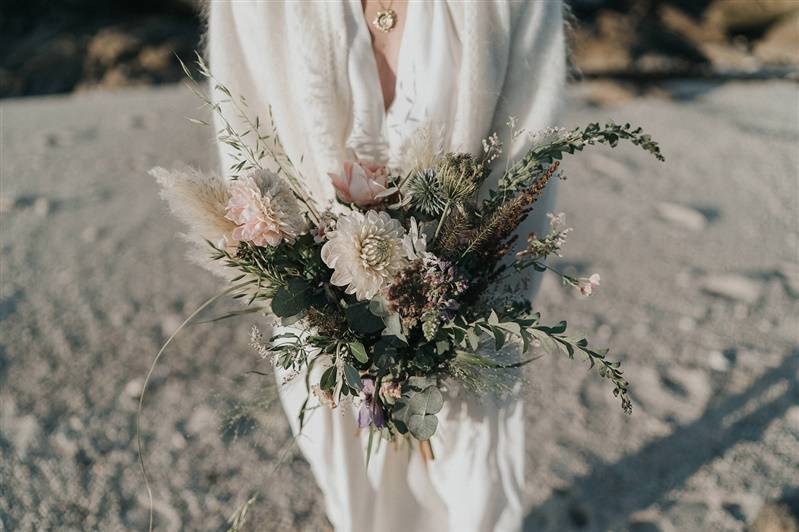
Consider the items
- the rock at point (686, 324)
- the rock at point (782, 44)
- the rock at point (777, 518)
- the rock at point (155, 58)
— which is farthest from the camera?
the rock at point (782, 44)

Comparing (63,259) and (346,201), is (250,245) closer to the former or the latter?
(346,201)

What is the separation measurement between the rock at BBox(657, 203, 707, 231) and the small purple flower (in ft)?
11.8

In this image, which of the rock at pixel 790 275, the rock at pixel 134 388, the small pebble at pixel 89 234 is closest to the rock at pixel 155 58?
the small pebble at pixel 89 234

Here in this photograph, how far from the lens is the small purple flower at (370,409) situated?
1.36 metres

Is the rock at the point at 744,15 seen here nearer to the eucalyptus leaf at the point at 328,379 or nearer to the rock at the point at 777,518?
the rock at the point at 777,518

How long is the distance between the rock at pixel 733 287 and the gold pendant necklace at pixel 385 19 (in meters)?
2.88

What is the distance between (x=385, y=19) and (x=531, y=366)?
75.0 inches

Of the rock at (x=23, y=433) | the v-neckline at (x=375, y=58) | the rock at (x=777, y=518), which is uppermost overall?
the v-neckline at (x=375, y=58)


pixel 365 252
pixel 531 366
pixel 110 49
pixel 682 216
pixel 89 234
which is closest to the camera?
pixel 365 252

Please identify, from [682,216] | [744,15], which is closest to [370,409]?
[682,216]

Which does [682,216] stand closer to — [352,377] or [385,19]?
[385,19]

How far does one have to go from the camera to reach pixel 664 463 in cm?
273

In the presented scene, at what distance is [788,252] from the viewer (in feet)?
13.5

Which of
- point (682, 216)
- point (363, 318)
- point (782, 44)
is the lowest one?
point (782, 44)
